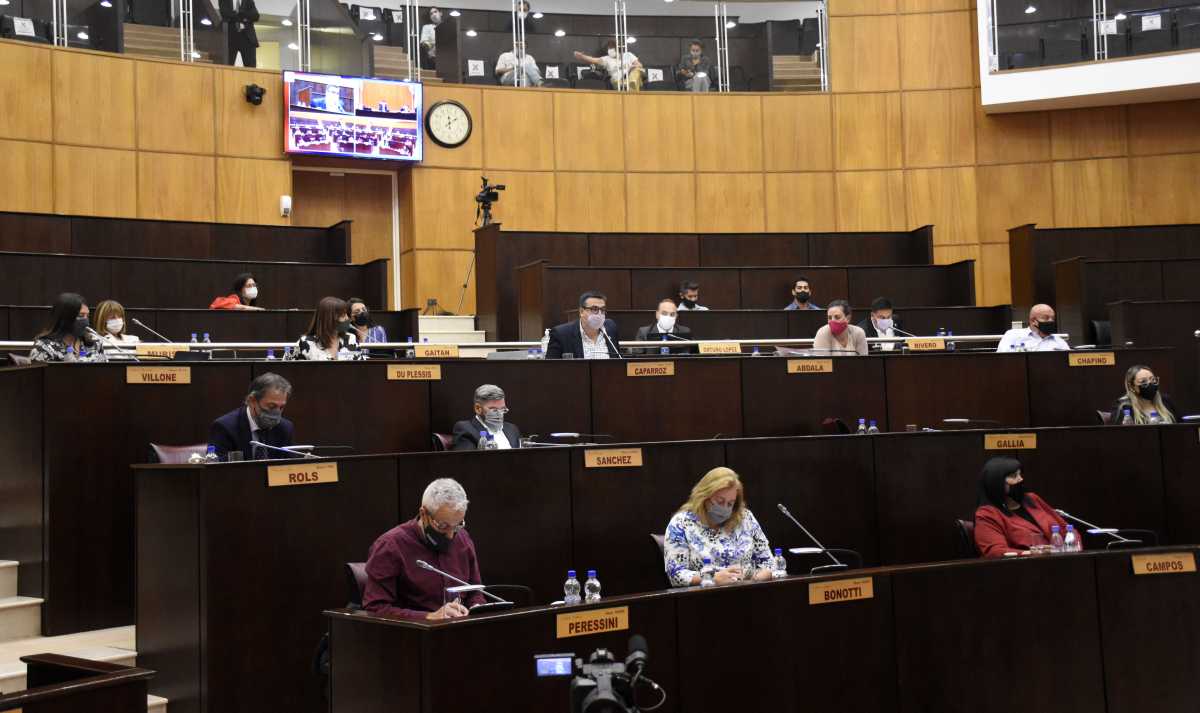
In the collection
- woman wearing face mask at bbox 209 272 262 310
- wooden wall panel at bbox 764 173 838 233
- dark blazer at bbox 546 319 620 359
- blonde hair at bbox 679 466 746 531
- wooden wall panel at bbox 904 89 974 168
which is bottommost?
blonde hair at bbox 679 466 746 531

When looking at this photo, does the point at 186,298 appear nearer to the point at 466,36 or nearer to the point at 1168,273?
the point at 466,36

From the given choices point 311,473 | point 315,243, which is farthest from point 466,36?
point 311,473

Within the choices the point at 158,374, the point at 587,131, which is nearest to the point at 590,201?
the point at 587,131

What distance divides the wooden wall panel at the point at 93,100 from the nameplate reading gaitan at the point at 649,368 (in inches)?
280

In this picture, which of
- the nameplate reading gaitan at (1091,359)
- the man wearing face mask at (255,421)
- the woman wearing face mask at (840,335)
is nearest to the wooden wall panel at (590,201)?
the woman wearing face mask at (840,335)

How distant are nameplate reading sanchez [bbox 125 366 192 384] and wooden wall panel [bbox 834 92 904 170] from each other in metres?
9.49

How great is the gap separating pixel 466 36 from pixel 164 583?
9.32m

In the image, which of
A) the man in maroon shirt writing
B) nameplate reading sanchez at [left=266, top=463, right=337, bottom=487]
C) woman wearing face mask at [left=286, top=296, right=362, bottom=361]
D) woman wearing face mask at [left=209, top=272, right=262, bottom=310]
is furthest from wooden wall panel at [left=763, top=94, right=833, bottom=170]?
the man in maroon shirt writing

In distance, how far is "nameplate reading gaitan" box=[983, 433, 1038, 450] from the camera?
5766 millimetres

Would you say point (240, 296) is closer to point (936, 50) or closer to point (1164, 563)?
point (1164, 563)

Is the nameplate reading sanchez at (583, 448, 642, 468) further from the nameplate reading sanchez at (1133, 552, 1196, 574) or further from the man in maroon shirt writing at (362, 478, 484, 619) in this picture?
the nameplate reading sanchez at (1133, 552, 1196, 574)

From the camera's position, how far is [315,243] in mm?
11570

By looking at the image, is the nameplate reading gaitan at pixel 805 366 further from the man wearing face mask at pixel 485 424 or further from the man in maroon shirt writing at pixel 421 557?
the man in maroon shirt writing at pixel 421 557

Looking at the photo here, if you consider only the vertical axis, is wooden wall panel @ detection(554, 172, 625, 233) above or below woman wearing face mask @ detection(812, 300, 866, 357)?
above
